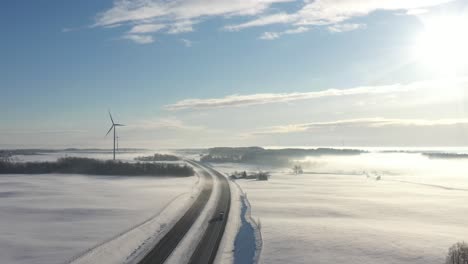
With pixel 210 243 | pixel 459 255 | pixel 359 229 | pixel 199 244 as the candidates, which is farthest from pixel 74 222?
pixel 459 255

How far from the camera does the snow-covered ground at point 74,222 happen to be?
33594 mm

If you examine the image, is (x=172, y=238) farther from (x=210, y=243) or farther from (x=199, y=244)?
(x=210, y=243)

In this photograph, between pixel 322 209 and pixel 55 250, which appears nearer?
pixel 55 250

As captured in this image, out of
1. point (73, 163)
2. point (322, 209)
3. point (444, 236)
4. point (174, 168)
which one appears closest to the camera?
point (444, 236)

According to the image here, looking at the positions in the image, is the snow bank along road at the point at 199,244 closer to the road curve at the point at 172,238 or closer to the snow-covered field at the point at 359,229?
the road curve at the point at 172,238

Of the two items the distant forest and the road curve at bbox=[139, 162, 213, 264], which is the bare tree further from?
the distant forest

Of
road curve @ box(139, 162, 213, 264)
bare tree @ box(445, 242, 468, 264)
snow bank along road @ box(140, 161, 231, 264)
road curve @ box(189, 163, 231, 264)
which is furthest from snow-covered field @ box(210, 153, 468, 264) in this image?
road curve @ box(139, 162, 213, 264)

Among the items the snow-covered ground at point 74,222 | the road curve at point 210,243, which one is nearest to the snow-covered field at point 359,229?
the road curve at point 210,243

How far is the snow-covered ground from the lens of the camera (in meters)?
33.6

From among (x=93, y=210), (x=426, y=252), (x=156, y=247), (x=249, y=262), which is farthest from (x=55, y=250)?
(x=426, y=252)

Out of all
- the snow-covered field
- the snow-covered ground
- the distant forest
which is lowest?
the snow-covered field

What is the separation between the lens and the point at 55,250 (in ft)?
110

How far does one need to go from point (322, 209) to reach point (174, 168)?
91323mm

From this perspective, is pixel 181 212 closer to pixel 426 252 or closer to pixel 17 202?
pixel 17 202
